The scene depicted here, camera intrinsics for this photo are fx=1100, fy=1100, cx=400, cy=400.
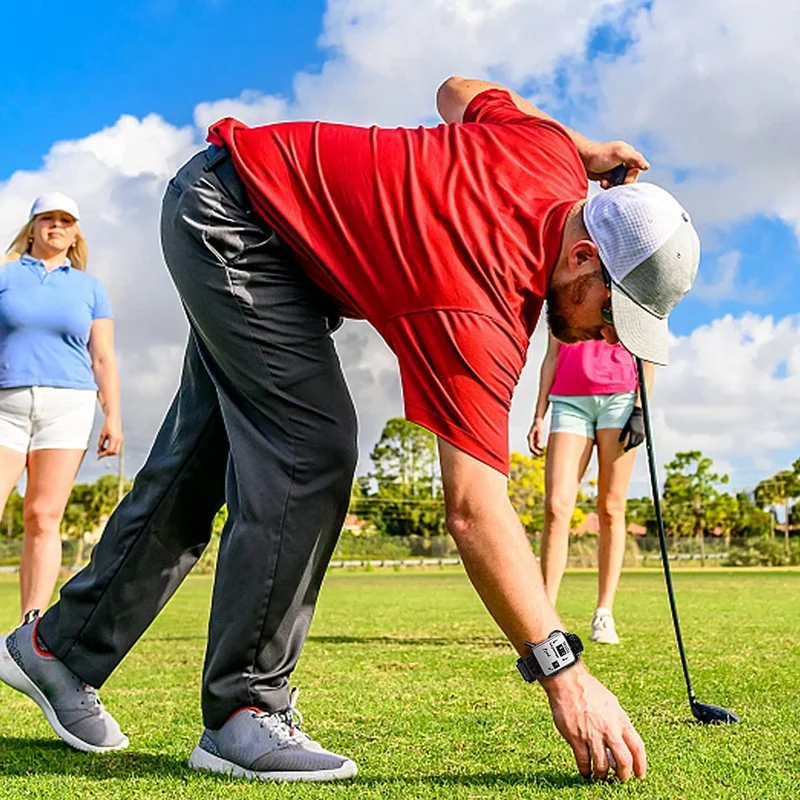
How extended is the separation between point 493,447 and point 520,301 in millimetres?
389

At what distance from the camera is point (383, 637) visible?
7512 mm

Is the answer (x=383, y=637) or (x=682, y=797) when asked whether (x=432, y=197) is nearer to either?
(x=682, y=797)

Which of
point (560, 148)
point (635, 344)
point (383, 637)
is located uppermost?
point (560, 148)

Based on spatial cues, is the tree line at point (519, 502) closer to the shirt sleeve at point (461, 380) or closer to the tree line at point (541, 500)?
the tree line at point (541, 500)

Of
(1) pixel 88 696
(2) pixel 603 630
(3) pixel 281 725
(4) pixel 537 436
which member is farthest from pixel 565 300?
(4) pixel 537 436

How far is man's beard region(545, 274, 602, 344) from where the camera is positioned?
2.76 metres

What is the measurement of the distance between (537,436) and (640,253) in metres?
4.36

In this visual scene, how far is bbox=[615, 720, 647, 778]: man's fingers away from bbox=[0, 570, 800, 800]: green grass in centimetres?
5

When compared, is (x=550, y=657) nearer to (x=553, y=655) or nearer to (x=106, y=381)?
(x=553, y=655)

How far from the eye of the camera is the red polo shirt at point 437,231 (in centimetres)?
257

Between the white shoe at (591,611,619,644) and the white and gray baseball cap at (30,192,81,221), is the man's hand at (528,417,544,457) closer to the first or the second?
the white shoe at (591,611,619,644)

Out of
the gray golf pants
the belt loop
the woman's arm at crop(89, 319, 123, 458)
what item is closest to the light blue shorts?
the woman's arm at crop(89, 319, 123, 458)

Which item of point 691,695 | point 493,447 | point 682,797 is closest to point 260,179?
point 493,447

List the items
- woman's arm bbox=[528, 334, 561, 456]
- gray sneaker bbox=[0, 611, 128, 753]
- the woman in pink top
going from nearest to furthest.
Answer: gray sneaker bbox=[0, 611, 128, 753] → the woman in pink top → woman's arm bbox=[528, 334, 561, 456]
